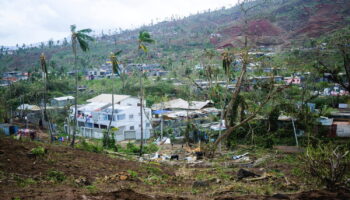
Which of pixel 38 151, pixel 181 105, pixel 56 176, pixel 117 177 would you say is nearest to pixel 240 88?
pixel 117 177

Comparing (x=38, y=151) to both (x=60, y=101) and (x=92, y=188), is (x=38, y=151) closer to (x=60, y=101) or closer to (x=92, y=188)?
(x=92, y=188)

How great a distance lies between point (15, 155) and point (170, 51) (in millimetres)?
78934

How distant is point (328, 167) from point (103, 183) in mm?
6214

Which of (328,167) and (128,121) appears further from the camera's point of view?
(128,121)

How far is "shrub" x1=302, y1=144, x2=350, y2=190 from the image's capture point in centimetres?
812

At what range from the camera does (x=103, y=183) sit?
9312 millimetres

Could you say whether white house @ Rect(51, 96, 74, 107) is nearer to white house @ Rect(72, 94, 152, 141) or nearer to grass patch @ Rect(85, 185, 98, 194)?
white house @ Rect(72, 94, 152, 141)

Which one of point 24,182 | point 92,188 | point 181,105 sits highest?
point 24,182

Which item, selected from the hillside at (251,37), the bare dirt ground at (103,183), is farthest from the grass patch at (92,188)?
the hillside at (251,37)

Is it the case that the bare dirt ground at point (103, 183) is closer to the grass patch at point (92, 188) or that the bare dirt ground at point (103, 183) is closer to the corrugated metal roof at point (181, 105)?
the grass patch at point (92, 188)

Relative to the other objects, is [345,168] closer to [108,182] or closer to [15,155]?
[108,182]

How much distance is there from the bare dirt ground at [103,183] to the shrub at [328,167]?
0.63 metres

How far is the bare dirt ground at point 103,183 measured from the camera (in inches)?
280

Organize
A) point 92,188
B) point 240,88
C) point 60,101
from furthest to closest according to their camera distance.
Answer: point 60,101, point 240,88, point 92,188
